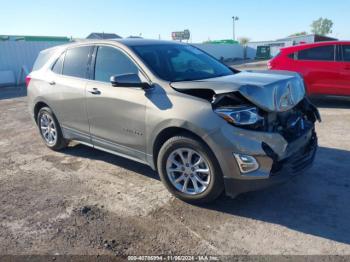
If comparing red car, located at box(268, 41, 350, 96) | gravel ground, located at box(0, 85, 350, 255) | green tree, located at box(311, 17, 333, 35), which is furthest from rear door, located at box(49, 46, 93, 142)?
green tree, located at box(311, 17, 333, 35)

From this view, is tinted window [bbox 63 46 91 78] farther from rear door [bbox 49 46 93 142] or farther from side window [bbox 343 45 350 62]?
side window [bbox 343 45 350 62]

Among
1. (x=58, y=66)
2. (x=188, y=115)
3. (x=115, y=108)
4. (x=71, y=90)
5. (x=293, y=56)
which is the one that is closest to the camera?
(x=188, y=115)

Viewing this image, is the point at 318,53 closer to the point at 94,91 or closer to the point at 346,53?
the point at 346,53

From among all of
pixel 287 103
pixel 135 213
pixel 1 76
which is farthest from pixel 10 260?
pixel 1 76

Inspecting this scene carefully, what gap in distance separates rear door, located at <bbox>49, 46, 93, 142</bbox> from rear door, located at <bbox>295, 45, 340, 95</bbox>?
19.9 feet

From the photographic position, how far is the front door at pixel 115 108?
170 inches

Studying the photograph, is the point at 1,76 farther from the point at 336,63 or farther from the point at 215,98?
the point at 215,98

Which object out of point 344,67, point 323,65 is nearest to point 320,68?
point 323,65

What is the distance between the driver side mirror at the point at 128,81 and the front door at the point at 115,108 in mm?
136

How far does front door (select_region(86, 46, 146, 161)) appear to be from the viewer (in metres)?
4.31

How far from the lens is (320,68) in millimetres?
8789

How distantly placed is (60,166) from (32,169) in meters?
0.42

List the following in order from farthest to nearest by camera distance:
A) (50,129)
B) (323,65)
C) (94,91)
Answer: (323,65)
(50,129)
(94,91)

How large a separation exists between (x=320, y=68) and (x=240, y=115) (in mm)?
6193
